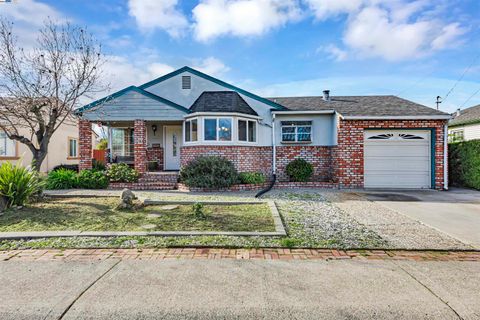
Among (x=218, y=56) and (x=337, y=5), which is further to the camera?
(x=218, y=56)

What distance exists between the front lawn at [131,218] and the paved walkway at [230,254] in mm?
1075

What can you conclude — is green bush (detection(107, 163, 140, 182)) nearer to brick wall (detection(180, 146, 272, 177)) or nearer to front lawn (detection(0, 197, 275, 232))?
brick wall (detection(180, 146, 272, 177))

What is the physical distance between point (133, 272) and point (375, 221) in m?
5.12

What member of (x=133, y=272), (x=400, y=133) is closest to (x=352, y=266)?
(x=133, y=272)

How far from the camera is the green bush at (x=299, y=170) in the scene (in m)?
13.2

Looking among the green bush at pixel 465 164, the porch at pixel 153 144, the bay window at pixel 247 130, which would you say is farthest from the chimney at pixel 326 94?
the porch at pixel 153 144

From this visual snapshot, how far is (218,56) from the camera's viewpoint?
46.6ft

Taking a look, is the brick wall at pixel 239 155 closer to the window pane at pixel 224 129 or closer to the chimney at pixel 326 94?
the window pane at pixel 224 129

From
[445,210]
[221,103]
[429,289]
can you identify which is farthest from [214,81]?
[429,289]

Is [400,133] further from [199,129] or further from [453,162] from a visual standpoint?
[199,129]

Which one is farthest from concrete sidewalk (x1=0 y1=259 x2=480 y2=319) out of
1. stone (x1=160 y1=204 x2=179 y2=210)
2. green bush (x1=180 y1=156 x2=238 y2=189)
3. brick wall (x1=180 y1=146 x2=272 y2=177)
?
brick wall (x1=180 y1=146 x2=272 y2=177)

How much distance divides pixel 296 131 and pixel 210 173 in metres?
5.19

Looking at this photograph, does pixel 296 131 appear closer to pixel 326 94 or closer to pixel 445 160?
pixel 326 94

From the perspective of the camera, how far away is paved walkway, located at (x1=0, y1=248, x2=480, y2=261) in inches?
165
